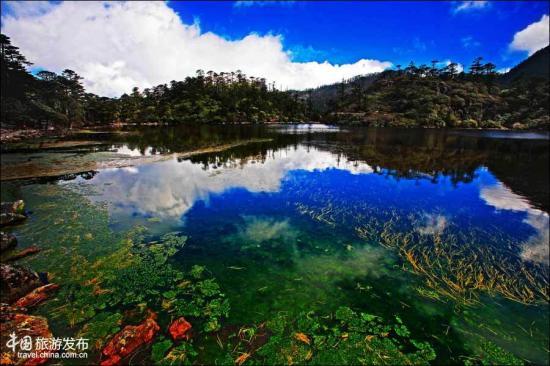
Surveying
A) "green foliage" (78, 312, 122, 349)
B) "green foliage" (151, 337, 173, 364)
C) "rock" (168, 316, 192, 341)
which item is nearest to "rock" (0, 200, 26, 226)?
"green foliage" (78, 312, 122, 349)

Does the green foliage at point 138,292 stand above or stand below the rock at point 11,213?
below

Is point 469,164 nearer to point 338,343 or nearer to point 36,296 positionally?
point 338,343

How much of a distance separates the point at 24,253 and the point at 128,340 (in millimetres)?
8961

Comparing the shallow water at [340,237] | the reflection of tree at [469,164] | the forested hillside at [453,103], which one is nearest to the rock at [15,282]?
the shallow water at [340,237]

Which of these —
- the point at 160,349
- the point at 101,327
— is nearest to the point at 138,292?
the point at 101,327

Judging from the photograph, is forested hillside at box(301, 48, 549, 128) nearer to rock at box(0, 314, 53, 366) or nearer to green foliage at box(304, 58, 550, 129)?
green foliage at box(304, 58, 550, 129)

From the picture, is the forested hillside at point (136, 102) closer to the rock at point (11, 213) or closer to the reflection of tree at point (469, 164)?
the rock at point (11, 213)

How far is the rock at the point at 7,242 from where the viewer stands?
12.9 metres

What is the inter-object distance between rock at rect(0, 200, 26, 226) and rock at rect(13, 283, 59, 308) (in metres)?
8.80

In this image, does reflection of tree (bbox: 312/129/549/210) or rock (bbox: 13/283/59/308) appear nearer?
rock (bbox: 13/283/59/308)

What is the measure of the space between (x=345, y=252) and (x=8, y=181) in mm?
30554

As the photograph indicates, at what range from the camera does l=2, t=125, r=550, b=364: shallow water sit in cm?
952

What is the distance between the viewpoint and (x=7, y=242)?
13.1 metres

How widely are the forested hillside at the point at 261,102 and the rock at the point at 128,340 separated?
266ft
